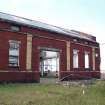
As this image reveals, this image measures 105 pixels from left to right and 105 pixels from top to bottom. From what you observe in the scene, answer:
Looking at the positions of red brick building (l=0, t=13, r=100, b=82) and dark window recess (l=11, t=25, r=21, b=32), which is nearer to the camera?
red brick building (l=0, t=13, r=100, b=82)

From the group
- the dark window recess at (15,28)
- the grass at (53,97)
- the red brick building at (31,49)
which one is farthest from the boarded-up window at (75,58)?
the grass at (53,97)

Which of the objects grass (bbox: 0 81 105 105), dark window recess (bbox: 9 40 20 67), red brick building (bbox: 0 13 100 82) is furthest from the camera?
dark window recess (bbox: 9 40 20 67)

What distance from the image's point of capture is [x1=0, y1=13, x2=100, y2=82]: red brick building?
25.9 meters

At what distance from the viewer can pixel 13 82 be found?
85.8ft

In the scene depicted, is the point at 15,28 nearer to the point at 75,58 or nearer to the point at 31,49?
the point at 31,49

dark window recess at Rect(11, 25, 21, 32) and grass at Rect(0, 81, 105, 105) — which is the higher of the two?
dark window recess at Rect(11, 25, 21, 32)

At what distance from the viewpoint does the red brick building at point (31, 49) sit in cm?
2591

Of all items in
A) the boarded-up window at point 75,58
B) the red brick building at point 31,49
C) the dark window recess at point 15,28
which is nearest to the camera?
the red brick building at point 31,49

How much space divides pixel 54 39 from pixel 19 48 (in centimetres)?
563

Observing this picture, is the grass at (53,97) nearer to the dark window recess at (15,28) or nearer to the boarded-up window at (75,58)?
the dark window recess at (15,28)

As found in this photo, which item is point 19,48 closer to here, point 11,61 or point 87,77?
point 11,61

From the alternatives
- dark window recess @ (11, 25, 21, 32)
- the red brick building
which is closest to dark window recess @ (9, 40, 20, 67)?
the red brick building

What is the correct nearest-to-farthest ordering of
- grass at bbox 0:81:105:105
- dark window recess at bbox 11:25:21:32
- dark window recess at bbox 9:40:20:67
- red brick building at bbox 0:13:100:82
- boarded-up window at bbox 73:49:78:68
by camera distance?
1. grass at bbox 0:81:105:105
2. red brick building at bbox 0:13:100:82
3. dark window recess at bbox 9:40:20:67
4. dark window recess at bbox 11:25:21:32
5. boarded-up window at bbox 73:49:78:68

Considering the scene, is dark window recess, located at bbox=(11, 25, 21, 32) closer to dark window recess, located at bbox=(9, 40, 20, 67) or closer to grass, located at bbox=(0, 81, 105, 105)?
dark window recess, located at bbox=(9, 40, 20, 67)
